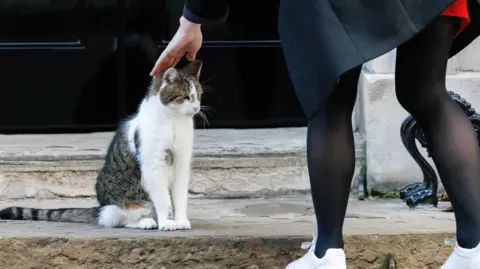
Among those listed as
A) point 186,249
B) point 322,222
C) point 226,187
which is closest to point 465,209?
point 322,222

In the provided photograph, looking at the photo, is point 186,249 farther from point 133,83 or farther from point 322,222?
point 133,83

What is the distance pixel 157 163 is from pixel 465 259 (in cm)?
136

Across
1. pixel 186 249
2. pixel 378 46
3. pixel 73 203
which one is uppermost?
pixel 378 46

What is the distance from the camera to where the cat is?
3439mm

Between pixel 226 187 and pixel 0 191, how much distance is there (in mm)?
993

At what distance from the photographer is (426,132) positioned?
2.50 m

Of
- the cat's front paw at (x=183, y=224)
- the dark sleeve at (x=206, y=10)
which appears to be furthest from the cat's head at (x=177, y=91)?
the dark sleeve at (x=206, y=10)

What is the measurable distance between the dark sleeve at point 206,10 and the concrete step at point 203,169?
153 cm

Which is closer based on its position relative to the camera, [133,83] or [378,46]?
→ [378,46]

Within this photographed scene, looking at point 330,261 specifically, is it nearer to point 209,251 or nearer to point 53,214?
point 209,251

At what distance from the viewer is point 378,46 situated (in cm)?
231

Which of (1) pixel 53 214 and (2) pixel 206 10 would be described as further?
(1) pixel 53 214

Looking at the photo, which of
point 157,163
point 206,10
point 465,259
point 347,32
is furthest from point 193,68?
point 465,259

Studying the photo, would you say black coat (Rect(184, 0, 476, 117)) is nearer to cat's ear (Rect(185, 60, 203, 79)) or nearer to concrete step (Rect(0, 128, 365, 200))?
cat's ear (Rect(185, 60, 203, 79))
